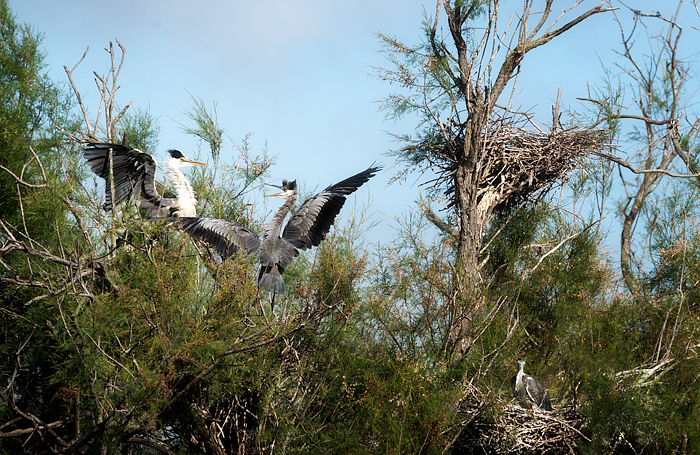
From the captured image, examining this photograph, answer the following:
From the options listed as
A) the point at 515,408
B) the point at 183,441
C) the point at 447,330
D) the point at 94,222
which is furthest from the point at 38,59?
the point at 515,408

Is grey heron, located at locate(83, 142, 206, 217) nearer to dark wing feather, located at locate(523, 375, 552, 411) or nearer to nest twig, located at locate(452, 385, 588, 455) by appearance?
nest twig, located at locate(452, 385, 588, 455)

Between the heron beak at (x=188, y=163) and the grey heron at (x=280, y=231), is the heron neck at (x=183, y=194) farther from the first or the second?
the heron beak at (x=188, y=163)

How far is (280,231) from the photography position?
20.5ft

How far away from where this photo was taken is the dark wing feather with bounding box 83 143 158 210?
569 cm

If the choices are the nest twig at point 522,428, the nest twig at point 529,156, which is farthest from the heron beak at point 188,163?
the nest twig at point 522,428

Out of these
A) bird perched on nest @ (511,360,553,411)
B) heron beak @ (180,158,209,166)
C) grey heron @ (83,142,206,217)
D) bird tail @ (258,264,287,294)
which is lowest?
bird perched on nest @ (511,360,553,411)

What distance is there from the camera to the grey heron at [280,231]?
5621 millimetres

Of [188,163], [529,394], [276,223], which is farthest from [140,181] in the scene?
[529,394]

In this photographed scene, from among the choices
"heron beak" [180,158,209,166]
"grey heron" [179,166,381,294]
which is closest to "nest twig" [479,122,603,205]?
"grey heron" [179,166,381,294]

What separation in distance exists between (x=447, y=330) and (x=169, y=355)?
7.28 ft

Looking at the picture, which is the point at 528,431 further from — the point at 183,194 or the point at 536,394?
the point at 183,194

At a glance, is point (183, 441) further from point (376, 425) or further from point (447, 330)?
point (447, 330)

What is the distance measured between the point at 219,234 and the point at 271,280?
0.56 m

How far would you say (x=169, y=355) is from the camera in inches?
154
